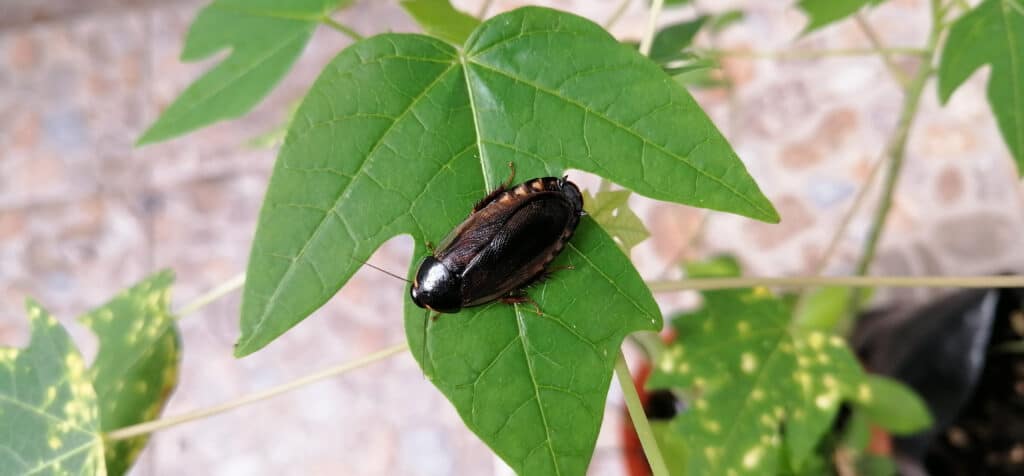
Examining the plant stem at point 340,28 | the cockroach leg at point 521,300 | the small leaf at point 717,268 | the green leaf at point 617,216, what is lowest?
the small leaf at point 717,268

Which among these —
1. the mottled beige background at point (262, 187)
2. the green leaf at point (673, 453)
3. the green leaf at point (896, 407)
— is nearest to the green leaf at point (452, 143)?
the green leaf at point (673, 453)

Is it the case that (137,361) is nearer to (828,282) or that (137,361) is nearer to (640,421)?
(640,421)

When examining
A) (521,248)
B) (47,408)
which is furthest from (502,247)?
(47,408)

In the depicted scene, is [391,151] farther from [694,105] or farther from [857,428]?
[857,428]

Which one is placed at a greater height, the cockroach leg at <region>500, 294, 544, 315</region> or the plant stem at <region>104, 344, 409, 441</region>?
the cockroach leg at <region>500, 294, 544, 315</region>

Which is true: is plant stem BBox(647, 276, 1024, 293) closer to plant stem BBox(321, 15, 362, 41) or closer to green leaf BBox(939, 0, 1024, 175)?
green leaf BBox(939, 0, 1024, 175)

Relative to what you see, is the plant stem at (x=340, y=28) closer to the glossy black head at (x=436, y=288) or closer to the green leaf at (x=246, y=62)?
the green leaf at (x=246, y=62)

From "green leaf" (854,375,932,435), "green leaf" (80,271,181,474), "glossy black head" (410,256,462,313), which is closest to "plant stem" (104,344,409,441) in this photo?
"glossy black head" (410,256,462,313)
